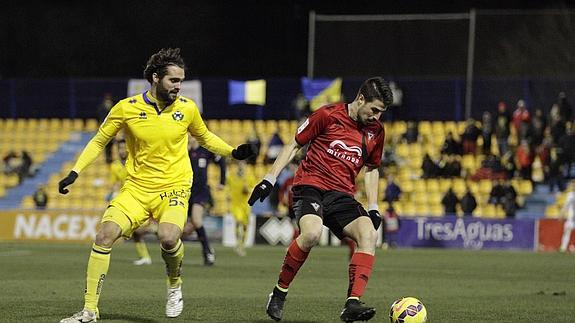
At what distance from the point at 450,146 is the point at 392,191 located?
2.99 metres

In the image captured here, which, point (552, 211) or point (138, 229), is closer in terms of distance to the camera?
point (138, 229)

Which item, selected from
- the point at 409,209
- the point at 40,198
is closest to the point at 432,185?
the point at 409,209

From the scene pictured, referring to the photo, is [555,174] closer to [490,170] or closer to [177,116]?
[490,170]

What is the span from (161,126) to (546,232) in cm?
2264

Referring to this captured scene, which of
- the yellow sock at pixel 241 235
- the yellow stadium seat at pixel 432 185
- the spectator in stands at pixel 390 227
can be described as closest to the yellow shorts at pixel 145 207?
the yellow sock at pixel 241 235

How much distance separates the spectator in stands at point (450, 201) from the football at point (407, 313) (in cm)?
2287

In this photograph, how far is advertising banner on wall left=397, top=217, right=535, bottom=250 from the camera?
31.7m

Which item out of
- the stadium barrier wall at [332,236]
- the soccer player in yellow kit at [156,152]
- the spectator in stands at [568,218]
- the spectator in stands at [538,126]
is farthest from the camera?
the spectator in stands at [538,126]

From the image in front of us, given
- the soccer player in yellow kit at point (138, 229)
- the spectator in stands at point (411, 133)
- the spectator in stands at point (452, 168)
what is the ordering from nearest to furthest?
1. the soccer player in yellow kit at point (138, 229)
2. the spectator in stands at point (452, 168)
3. the spectator in stands at point (411, 133)

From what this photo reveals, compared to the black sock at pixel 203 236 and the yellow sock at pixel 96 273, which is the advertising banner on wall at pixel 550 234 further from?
the yellow sock at pixel 96 273

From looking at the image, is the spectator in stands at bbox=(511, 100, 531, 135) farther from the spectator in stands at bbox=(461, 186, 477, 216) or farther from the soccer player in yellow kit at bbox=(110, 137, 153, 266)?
the soccer player in yellow kit at bbox=(110, 137, 153, 266)

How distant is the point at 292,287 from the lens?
50.9 feet

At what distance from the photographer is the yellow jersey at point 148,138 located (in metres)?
10.4

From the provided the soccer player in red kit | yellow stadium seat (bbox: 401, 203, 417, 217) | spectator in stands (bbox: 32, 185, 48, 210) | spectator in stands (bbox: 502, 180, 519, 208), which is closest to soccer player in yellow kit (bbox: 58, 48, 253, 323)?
the soccer player in red kit
